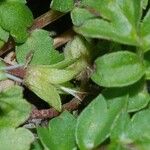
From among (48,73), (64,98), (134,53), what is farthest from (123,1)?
Answer: (64,98)

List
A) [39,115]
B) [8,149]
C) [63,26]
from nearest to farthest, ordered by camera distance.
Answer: [8,149] → [39,115] → [63,26]

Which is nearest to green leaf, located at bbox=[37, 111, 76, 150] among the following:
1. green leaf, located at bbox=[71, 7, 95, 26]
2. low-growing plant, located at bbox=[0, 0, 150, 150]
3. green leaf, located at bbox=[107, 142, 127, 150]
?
low-growing plant, located at bbox=[0, 0, 150, 150]

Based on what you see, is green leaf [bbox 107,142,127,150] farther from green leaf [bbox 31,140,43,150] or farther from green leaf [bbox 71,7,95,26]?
green leaf [bbox 71,7,95,26]

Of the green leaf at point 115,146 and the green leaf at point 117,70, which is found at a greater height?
the green leaf at point 117,70

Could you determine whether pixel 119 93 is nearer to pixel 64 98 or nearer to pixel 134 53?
pixel 134 53

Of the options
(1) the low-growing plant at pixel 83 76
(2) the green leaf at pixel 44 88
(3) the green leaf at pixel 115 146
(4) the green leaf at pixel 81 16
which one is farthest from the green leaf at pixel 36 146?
(4) the green leaf at pixel 81 16

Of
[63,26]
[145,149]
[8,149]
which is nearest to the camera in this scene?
[145,149]

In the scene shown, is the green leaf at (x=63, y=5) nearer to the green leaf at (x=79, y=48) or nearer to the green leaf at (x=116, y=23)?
the green leaf at (x=79, y=48)
